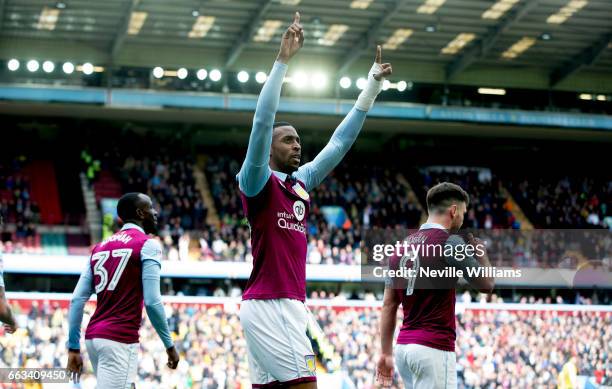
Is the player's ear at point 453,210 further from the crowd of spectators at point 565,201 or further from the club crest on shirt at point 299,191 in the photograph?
the crowd of spectators at point 565,201

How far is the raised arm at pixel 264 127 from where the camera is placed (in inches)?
186

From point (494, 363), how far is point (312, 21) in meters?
15.0

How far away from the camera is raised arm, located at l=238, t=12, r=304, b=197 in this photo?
4723 millimetres

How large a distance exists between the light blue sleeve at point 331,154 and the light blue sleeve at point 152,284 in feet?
4.48

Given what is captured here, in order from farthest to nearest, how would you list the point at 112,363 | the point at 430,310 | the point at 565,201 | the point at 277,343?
1. the point at 565,201
2. the point at 112,363
3. the point at 430,310
4. the point at 277,343

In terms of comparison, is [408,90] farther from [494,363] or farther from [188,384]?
[188,384]

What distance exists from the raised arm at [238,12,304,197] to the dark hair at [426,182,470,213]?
1.42m

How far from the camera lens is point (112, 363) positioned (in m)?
6.32

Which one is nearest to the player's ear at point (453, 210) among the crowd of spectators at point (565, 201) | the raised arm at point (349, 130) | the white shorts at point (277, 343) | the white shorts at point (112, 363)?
the raised arm at point (349, 130)

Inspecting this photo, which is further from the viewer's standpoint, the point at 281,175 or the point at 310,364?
the point at 281,175

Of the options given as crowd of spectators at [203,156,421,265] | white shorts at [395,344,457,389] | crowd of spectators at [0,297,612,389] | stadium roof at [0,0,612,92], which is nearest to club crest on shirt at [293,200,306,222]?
white shorts at [395,344,457,389]

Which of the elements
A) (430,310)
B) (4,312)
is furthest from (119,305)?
(430,310)

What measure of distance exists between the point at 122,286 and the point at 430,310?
2127 mm

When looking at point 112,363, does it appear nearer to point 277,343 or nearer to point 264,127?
point 277,343
